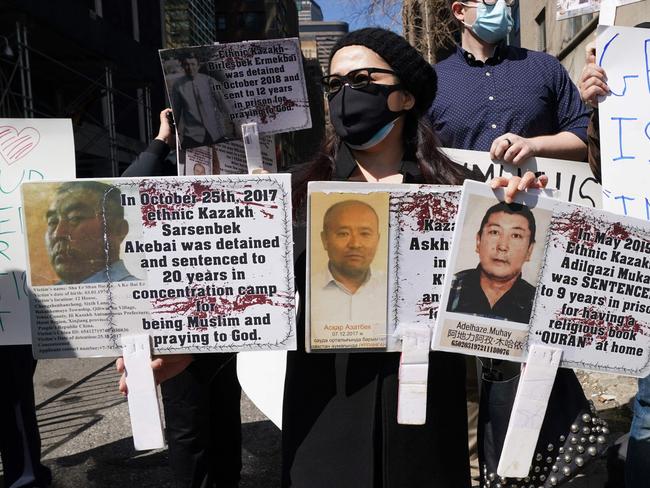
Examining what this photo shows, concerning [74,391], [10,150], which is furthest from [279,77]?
[74,391]

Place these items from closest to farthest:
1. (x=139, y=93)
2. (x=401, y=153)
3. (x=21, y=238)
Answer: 1. (x=401, y=153)
2. (x=21, y=238)
3. (x=139, y=93)

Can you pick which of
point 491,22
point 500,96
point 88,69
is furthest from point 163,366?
point 88,69

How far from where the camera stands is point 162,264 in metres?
1.54

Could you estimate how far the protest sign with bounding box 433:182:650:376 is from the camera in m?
1.51

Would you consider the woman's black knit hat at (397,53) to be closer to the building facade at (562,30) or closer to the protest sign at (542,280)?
the protest sign at (542,280)

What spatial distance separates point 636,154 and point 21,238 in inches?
77.5

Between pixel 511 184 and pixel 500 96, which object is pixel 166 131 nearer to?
pixel 500 96

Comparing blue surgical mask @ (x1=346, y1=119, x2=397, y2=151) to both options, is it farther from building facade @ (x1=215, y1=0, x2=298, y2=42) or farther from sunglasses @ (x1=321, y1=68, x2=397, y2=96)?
building facade @ (x1=215, y1=0, x2=298, y2=42)

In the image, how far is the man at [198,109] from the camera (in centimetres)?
234

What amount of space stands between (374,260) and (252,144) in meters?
0.94

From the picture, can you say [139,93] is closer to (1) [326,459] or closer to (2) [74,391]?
(2) [74,391]

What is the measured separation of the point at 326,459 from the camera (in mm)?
1606

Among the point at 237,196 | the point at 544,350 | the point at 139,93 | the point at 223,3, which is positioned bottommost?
the point at 544,350

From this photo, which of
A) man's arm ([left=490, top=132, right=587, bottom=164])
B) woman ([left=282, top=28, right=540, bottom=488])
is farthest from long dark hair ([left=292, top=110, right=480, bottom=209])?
man's arm ([left=490, top=132, right=587, bottom=164])
